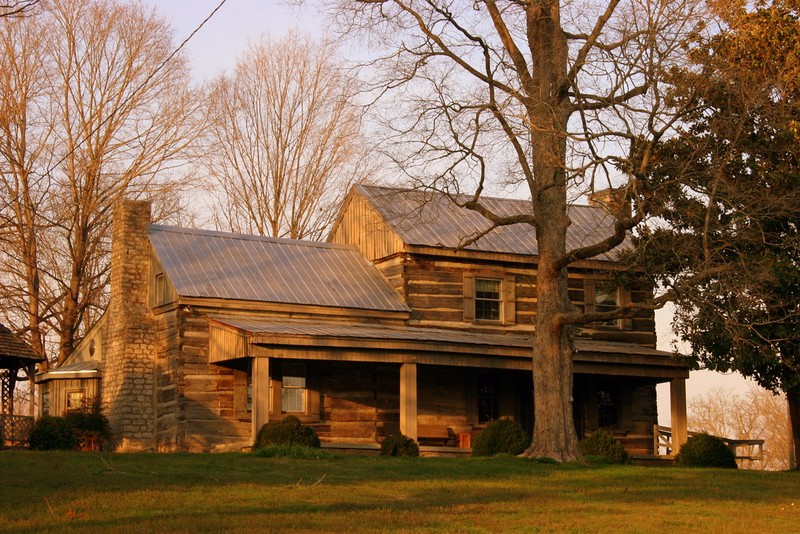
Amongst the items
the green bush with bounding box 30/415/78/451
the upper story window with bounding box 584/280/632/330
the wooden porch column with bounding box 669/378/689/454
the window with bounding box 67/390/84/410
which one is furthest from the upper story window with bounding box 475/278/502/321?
the green bush with bounding box 30/415/78/451

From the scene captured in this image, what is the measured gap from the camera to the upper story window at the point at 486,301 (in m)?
35.2

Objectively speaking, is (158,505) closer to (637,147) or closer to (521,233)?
(637,147)

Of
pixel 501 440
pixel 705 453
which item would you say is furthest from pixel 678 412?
pixel 501 440

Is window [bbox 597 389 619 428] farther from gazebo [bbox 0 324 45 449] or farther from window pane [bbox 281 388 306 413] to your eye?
gazebo [bbox 0 324 45 449]

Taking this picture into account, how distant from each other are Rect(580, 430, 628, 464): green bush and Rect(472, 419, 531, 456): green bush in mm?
1467

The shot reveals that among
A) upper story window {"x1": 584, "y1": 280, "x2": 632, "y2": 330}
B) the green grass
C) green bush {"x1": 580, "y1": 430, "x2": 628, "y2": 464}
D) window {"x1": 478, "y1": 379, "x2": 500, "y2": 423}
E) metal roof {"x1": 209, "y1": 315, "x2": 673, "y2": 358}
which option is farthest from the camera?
upper story window {"x1": 584, "y1": 280, "x2": 632, "y2": 330}

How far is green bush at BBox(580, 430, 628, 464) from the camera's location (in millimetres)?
27781

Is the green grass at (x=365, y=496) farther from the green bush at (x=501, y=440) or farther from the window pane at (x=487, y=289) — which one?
the window pane at (x=487, y=289)

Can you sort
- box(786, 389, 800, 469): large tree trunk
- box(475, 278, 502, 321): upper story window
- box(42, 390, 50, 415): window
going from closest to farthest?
box(786, 389, 800, 469): large tree trunk → box(475, 278, 502, 321): upper story window → box(42, 390, 50, 415): window

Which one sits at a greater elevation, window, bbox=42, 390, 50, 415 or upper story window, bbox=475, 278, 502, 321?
A: upper story window, bbox=475, 278, 502, 321

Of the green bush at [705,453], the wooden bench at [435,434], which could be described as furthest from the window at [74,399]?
the green bush at [705,453]

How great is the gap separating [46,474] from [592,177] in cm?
1201

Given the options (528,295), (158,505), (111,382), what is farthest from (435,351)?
(158,505)

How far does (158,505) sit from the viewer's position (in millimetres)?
15484
